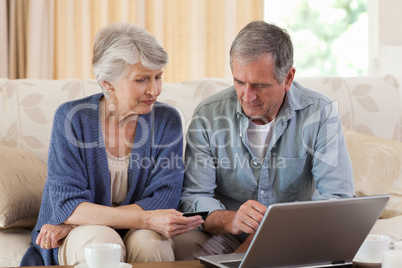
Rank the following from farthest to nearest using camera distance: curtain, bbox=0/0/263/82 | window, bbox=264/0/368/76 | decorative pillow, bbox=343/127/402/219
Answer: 1. window, bbox=264/0/368/76
2. curtain, bbox=0/0/263/82
3. decorative pillow, bbox=343/127/402/219

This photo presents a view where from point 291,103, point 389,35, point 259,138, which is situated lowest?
point 259,138

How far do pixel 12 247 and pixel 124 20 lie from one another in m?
1.72

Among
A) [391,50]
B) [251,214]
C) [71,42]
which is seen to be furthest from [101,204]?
[391,50]

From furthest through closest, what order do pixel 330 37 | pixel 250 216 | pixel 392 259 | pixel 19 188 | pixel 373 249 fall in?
pixel 330 37 → pixel 19 188 → pixel 250 216 → pixel 373 249 → pixel 392 259

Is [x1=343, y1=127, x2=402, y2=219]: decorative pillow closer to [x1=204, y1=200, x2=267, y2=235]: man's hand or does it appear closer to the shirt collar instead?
the shirt collar

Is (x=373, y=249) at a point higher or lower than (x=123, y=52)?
lower

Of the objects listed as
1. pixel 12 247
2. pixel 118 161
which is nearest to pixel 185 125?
pixel 118 161

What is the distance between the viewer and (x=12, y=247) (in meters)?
1.72

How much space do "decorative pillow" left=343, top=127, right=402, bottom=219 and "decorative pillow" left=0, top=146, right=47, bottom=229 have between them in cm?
114

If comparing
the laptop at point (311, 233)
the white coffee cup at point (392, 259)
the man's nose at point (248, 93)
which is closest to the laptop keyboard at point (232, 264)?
the laptop at point (311, 233)

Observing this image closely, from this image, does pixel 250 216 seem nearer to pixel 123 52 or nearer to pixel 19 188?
pixel 123 52

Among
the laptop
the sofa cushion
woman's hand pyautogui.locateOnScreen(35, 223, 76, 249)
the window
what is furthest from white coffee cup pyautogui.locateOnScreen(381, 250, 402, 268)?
the window

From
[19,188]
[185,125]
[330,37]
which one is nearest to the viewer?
[19,188]

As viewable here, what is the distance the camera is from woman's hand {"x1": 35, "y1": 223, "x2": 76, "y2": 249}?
5.19 ft
